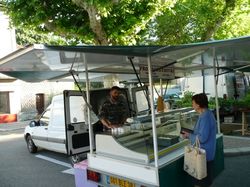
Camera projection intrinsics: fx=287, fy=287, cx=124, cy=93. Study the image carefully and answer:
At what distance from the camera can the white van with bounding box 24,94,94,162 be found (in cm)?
640

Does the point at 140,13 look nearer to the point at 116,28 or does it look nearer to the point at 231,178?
the point at 116,28

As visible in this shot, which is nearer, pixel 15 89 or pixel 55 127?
pixel 55 127

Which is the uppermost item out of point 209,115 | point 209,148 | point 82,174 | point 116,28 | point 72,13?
point 72,13

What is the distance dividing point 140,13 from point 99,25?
132 cm

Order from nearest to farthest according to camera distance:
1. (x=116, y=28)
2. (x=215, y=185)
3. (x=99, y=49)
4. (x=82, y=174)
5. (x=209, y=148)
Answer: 1. (x=99, y=49)
2. (x=209, y=148)
3. (x=82, y=174)
4. (x=215, y=185)
5. (x=116, y=28)

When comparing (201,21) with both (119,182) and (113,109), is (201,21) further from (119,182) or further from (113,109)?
(119,182)

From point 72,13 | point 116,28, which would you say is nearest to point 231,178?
point 116,28

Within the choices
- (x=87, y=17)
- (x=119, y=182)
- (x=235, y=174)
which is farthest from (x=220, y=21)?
(x=119, y=182)

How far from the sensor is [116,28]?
8781 mm

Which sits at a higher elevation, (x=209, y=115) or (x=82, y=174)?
(x=209, y=115)

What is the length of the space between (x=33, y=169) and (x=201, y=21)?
854 cm

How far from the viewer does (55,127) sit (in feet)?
25.9

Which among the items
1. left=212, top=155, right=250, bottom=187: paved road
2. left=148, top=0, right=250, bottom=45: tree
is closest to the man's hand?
left=212, top=155, right=250, bottom=187: paved road

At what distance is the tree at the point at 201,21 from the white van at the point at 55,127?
5.85 meters
